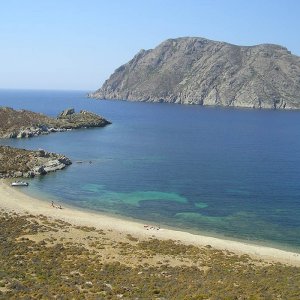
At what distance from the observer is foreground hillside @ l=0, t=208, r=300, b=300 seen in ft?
121

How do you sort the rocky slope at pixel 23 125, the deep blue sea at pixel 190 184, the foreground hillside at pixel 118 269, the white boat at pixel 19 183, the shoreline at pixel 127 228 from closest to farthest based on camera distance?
the foreground hillside at pixel 118 269 → the shoreline at pixel 127 228 → the deep blue sea at pixel 190 184 → the white boat at pixel 19 183 → the rocky slope at pixel 23 125

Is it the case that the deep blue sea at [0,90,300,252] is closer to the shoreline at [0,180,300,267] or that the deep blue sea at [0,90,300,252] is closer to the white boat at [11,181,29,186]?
the white boat at [11,181,29,186]

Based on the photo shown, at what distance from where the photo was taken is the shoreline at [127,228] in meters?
55.5

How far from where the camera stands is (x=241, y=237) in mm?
64500

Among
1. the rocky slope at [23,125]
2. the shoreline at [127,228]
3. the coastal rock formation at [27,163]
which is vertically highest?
the rocky slope at [23,125]

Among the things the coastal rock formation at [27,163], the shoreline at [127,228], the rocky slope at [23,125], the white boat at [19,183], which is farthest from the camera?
the rocky slope at [23,125]

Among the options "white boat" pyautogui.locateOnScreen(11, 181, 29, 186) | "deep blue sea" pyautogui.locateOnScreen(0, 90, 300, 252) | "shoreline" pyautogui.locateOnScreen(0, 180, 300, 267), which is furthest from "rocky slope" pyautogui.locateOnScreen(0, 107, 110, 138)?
"shoreline" pyautogui.locateOnScreen(0, 180, 300, 267)

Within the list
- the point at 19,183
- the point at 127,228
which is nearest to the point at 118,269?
the point at 127,228

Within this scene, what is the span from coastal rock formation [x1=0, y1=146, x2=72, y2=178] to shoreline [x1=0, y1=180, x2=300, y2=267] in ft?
56.6

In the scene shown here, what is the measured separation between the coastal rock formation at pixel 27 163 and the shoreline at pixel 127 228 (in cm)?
1724

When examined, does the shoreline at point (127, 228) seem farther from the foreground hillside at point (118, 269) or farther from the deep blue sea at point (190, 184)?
the deep blue sea at point (190, 184)

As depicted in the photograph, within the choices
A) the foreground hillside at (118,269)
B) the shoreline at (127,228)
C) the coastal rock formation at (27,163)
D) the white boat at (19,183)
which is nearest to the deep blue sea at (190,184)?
the white boat at (19,183)

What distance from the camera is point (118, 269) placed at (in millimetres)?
45375

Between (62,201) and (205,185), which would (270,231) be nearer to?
(205,185)
